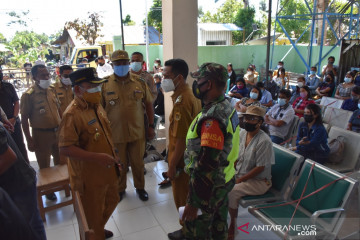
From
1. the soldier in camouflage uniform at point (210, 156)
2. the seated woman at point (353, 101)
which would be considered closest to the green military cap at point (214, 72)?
the soldier in camouflage uniform at point (210, 156)

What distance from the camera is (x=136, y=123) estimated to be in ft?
10.4

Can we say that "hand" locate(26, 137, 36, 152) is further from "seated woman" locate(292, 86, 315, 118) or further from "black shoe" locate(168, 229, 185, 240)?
"seated woman" locate(292, 86, 315, 118)

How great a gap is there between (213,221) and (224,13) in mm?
34671

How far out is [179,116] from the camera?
238cm

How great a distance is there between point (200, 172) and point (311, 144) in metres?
2.24

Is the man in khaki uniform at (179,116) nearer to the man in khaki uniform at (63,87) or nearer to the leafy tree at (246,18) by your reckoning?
the man in khaki uniform at (63,87)

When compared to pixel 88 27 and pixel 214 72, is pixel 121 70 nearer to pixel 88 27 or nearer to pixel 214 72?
pixel 214 72

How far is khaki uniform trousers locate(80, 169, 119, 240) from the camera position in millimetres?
2184

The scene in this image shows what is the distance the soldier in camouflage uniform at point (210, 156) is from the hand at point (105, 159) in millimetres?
604

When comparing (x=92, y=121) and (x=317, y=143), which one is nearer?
(x=92, y=121)

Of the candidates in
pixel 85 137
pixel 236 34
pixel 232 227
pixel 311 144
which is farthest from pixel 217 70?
pixel 236 34

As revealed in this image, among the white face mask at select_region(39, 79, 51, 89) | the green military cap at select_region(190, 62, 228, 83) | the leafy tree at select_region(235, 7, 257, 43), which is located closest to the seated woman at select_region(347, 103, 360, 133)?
the green military cap at select_region(190, 62, 228, 83)

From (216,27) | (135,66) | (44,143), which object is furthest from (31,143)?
(216,27)

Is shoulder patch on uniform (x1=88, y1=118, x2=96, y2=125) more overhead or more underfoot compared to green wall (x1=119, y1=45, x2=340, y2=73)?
more underfoot
